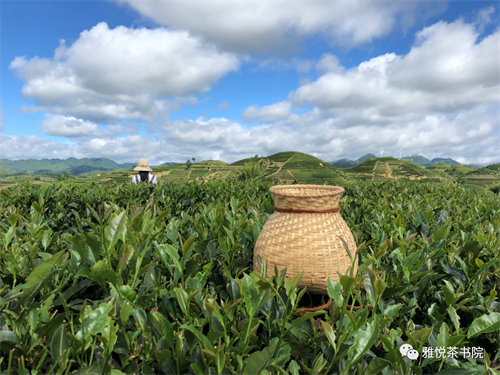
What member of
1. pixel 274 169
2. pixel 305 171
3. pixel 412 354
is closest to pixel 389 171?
pixel 305 171

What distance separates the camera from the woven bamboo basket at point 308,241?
1.69 metres

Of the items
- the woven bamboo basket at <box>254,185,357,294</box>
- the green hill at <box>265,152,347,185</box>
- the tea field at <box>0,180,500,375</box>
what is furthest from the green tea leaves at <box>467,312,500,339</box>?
the green hill at <box>265,152,347,185</box>

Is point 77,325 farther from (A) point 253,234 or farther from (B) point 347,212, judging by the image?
(B) point 347,212

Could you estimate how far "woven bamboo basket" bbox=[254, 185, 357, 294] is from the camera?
169 centimetres

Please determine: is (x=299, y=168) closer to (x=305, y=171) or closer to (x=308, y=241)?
(x=305, y=171)

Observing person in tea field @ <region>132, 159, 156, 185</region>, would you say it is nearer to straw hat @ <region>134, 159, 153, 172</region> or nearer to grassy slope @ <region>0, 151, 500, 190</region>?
straw hat @ <region>134, 159, 153, 172</region>

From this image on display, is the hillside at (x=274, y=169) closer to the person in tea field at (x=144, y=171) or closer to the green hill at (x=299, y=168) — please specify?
the green hill at (x=299, y=168)

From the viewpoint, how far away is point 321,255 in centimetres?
168

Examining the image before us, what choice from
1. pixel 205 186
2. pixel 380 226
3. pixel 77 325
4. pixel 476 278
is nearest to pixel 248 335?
pixel 77 325

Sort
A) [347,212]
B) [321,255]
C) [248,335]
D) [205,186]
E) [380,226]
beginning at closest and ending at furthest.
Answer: [248,335] < [321,255] < [380,226] < [347,212] < [205,186]

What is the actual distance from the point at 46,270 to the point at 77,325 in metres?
0.32

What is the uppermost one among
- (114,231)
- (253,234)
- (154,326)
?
(114,231)

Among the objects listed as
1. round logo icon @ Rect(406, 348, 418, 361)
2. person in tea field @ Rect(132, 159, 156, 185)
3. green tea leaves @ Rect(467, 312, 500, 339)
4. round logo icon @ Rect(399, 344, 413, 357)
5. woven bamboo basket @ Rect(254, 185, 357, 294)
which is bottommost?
round logo icon @ Rect(406, 348, 418, 361)

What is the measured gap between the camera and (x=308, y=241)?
1696mm
